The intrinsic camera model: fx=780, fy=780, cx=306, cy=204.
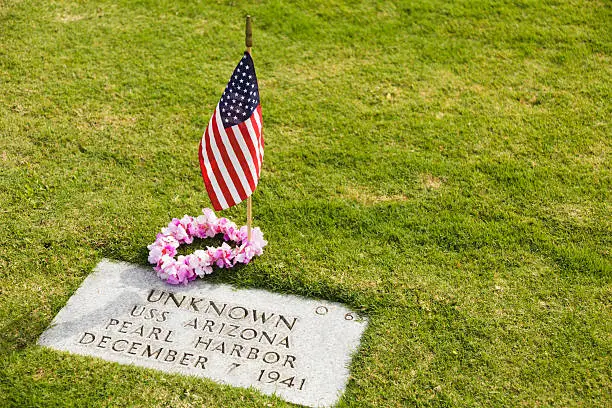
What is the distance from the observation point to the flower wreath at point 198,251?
6.44 meters

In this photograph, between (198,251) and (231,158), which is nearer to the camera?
(231,158)

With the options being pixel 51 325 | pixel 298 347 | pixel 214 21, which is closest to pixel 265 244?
pixel 298 347

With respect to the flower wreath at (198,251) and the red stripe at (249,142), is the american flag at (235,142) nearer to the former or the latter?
the red stripe at (249,142)

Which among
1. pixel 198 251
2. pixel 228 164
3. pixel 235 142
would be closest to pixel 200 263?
pixel 198 251

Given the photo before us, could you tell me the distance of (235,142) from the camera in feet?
20.1

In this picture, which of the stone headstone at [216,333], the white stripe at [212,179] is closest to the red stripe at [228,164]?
the white stripe at [212,179]

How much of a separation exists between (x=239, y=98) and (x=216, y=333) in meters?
1.82

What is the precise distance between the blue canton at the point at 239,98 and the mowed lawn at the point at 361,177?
1309 millimetres

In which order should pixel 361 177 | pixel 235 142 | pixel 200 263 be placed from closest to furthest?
pixel 235 142 < pixel 200 263 < pixel 361 177

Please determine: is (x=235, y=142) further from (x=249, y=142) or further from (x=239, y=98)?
(x=239, y=98)

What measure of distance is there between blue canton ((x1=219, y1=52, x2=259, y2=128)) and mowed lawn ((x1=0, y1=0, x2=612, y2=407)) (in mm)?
1309

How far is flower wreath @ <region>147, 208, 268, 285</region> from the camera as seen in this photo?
21.1 ft

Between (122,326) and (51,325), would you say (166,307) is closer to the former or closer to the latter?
(122,326)

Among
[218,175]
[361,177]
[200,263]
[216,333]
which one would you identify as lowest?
[216,333]
